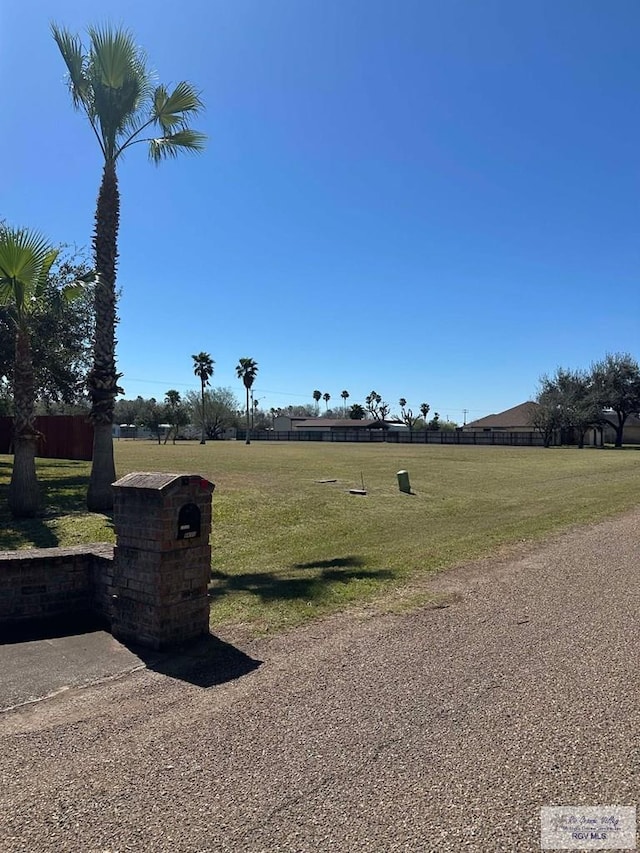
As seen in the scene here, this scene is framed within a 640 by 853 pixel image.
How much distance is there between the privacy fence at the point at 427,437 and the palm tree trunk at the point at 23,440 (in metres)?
61.3

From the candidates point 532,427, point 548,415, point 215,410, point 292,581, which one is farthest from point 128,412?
Result: point 292,581

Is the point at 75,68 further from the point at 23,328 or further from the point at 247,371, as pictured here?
the point at 247,371

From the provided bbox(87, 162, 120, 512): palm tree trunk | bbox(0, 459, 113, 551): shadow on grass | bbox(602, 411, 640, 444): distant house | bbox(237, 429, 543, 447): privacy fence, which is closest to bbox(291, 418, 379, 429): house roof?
bbox(237, 429, 543, 447): privacy fence

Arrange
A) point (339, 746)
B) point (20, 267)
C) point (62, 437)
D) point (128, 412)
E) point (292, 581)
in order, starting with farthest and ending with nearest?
point (128, 412)
point (62, 437)
point (20, 267)
point (292, 581)
point (339, 746)

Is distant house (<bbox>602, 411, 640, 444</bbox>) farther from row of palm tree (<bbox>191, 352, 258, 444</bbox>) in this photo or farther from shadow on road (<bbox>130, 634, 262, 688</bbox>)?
shadow on road (<bbox>130, 634, 262, 688</bbox>)

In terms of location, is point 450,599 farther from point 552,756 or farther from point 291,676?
point 552,756

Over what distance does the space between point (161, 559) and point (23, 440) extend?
8.16 meters

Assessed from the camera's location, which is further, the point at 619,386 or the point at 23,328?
the point at 619,386

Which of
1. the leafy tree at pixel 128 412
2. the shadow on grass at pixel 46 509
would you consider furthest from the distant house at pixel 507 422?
the shadow on grass at pixel 46 509

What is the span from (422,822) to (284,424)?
12686cm

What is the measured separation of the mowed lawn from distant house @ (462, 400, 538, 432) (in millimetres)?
66108

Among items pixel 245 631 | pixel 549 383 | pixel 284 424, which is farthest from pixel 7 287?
pixel 284 424

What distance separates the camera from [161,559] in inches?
188

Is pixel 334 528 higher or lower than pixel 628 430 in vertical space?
lower
